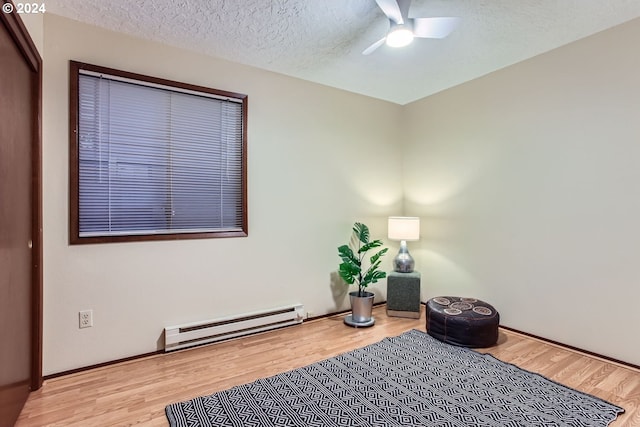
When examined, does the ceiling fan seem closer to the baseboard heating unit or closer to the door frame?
the door frame

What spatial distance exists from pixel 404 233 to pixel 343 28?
6.94 ft

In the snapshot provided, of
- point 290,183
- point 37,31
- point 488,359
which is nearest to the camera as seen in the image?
point 37,31

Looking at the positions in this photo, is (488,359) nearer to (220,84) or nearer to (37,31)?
(220,84)

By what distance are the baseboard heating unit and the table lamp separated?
3.97ft

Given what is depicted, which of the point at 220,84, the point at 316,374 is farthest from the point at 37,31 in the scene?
the point at 316,374

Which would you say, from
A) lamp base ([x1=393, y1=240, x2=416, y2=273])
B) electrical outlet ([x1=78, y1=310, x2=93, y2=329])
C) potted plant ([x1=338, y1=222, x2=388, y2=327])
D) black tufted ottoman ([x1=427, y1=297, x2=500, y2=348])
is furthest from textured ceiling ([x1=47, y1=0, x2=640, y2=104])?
black tufted ottoman ([x1=427, y1=297, x2=500, y2=348])

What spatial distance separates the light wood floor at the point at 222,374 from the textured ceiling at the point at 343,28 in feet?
8.30

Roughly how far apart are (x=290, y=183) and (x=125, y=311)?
180 cm

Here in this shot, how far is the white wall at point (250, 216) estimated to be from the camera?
90.5 inches

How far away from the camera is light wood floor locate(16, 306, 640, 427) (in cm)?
188

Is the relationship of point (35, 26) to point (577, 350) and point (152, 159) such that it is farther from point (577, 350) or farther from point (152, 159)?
point (577, 350)

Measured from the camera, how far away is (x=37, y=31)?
2.13m

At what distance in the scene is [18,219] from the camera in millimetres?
1838

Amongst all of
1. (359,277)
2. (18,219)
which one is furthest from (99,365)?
(359,277)
